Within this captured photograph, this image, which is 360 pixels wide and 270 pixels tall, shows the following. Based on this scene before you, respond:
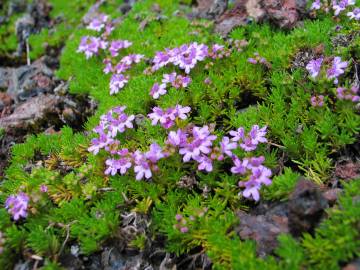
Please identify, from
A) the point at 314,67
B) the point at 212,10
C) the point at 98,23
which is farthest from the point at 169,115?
the point at 98,23

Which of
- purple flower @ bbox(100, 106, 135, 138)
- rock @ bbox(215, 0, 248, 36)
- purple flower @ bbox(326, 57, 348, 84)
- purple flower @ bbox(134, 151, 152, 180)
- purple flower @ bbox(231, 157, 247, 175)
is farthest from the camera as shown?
rock @ bbox(215, 0, 248, 36)

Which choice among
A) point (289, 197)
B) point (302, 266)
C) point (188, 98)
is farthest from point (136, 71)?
point (302, 266)

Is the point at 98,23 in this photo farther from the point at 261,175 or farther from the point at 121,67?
the point at 261,175

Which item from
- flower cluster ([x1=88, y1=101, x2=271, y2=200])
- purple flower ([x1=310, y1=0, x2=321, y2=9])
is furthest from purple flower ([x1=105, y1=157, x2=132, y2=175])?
purple flower ([x1=310, y1=0, x2=321, y2=9])

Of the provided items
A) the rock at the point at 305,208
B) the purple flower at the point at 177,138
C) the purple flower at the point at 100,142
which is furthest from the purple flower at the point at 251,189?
the purple flower at the point at 100,142

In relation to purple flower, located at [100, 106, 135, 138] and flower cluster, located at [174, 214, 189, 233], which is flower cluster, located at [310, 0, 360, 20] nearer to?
purple flower, located at [100, 106, 135, 138]

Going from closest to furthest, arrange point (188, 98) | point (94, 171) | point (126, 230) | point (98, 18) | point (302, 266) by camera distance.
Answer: point (302, 266) → point (126, 230) → point (94, 171) → point (188, 98) → point (98, 18)

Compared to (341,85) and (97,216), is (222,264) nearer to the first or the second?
(97,216)
